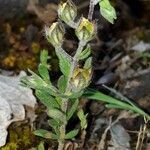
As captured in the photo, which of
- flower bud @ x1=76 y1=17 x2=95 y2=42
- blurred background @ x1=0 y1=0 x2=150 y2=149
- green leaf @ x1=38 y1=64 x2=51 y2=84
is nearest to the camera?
flower bud @ x1=76 y1=17 x2=95 y2=42

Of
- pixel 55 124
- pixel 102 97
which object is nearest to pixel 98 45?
pixel 102 97

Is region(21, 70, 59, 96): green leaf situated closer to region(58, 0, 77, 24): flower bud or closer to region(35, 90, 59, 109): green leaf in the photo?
region(35, 90, 59, 109): green leaf

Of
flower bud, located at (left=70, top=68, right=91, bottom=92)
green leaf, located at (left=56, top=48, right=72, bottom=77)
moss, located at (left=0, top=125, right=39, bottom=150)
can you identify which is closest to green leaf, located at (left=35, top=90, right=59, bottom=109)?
green leaf, located at (left=56, top=48, right=72, bottom=77)

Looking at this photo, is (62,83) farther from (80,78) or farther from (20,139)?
(20,139)

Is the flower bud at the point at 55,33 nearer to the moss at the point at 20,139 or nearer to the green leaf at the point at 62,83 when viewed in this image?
the green leaf at the point at 62,83

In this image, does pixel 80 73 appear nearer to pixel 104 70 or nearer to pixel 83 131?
pixel 83 131

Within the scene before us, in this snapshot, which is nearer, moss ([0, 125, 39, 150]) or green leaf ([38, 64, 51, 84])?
green leaf ([38, 64, 51, 84])
